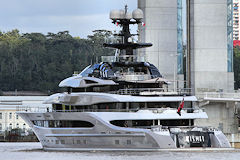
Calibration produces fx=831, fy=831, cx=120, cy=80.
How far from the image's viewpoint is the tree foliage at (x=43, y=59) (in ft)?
443

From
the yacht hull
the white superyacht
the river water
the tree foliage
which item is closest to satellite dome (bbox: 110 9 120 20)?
the white superyacht

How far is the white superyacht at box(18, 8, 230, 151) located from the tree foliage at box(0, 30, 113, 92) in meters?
75.9

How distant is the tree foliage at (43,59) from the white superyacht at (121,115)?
75880 millimetres

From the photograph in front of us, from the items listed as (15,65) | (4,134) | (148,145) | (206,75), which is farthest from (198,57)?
(15,65)

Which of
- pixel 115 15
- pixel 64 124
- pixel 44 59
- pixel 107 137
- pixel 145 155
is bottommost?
pixel 145 155

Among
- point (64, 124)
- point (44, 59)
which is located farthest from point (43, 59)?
point (64, 124)

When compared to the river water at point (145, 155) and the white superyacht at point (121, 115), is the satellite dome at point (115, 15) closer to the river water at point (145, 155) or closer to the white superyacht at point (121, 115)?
the white superyacht at point (121, 115)

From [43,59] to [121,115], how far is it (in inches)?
Answer: 3578

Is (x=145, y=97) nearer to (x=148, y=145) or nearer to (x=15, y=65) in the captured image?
(x=148, y=145)

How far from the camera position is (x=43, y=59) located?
140875mm

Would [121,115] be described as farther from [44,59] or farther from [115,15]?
[44,59]

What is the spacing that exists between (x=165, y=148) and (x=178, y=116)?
2.55 metres

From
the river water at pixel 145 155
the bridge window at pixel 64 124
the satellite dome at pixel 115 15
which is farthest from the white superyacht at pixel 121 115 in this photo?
the satellite dome at pixel 115 15

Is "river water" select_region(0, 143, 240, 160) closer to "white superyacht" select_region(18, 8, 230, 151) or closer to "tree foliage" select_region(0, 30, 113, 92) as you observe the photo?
"white superyacht" select_region(18, 8, 230, 151)
